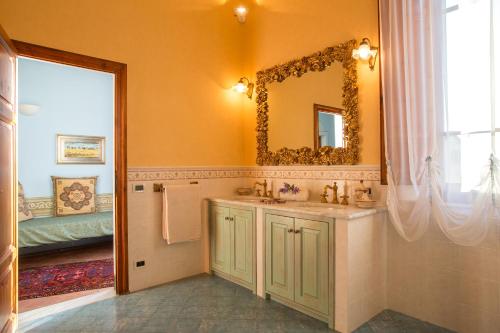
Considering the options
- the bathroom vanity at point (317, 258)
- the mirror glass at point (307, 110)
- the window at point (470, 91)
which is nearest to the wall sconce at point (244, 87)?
the mirror glass at point (307, 110)

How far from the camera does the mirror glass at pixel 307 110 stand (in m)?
3.01

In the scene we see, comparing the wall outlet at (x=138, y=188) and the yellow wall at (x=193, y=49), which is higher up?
the yellow wall at (x=193, y=49)

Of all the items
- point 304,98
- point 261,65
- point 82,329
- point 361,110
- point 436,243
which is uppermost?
point 261,65

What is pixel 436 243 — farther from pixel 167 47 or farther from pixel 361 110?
pixel 167 47

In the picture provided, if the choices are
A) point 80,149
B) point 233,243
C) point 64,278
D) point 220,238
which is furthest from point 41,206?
point 233,243

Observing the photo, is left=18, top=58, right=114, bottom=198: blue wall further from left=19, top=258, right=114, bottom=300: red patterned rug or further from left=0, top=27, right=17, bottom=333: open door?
left=0, top=27, right=17, bottom=333: open door

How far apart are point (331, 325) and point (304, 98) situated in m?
2.10

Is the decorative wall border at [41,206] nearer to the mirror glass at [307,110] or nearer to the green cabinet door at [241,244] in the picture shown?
the green cabinet door at [241,244]

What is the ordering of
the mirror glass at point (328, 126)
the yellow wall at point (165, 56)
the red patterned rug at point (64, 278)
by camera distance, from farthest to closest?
the red patterned rug at point (64, 278) → the mirror glass at point (328, 126) → the yellow wall at point (165, 56)

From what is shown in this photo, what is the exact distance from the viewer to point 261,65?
3793 millimetres

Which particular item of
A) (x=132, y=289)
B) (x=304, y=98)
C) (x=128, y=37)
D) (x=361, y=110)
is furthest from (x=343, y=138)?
(x=132, y=289)

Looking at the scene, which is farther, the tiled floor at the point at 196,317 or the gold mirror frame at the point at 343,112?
the gold mirror frame at the point at 343,112

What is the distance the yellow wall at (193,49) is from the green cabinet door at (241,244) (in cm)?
82

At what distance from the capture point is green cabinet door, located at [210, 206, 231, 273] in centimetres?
333
